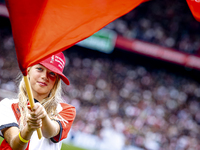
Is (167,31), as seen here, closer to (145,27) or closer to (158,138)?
(145,27)

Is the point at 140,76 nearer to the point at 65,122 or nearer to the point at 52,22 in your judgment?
the point at 65,122

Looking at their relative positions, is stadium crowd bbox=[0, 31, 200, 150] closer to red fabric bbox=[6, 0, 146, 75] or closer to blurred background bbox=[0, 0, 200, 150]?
blurred background bbox=[0, 0, 200, 150]

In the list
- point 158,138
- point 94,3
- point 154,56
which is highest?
point 94,3

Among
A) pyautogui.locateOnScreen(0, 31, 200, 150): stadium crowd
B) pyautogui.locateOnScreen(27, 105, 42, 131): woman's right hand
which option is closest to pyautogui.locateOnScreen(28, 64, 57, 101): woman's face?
pyautogui.locateOnScreen(27, 105, 42, 131): woman's right hand

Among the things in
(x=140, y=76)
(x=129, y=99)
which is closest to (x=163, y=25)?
(x=140, y=76)

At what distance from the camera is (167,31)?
14.3 meters

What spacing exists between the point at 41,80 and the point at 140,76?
464 inches

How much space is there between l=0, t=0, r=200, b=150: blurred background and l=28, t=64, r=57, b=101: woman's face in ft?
24.2

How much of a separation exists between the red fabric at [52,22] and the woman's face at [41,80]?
0.48 m

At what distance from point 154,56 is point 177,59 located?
1224mm

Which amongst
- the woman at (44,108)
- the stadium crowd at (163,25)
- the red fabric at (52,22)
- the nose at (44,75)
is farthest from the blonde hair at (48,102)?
the stadium crowd at (163,25)

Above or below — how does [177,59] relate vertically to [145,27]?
below

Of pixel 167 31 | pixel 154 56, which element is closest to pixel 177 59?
pixel 154 56

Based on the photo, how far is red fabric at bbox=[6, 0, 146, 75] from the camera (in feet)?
3.92
